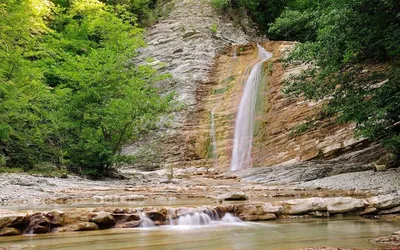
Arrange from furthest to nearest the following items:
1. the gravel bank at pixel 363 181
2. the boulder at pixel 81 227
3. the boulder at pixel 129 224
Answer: the gravel bank at pixel 363 181 → the boulder at pixel 129 224 → the boulder at pixel 81 227

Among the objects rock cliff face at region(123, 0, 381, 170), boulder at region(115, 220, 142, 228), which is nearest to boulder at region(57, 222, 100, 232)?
boulder at region(115, 220, 142, 228)

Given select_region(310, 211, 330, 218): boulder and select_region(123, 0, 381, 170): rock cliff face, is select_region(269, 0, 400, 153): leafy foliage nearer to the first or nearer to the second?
select_region(123, 0, 381, 170): rock cliff face

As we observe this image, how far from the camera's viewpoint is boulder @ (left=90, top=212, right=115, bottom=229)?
5.97 metres

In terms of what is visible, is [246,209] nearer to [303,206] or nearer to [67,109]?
[303,206]

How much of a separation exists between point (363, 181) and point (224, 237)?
756cm

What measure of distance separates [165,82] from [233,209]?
1920cm

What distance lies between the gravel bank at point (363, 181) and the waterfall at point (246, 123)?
605 centimetres

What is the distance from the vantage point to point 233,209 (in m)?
7.17

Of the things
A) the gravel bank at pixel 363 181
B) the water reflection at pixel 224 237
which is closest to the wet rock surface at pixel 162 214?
the water reflection at pixel 224 237

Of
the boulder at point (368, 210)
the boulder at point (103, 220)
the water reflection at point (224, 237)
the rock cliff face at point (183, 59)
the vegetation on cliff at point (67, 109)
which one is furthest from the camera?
the rock cliff face at point (183, 59)

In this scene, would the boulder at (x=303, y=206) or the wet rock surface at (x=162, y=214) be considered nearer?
the wet rock surface at (x=162, y=214)

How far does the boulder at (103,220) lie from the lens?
5.97 metres

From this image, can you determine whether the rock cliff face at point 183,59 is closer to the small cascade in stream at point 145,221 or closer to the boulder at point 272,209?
the boulder at point 272,209

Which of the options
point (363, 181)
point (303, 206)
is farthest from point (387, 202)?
point (363, 181)
